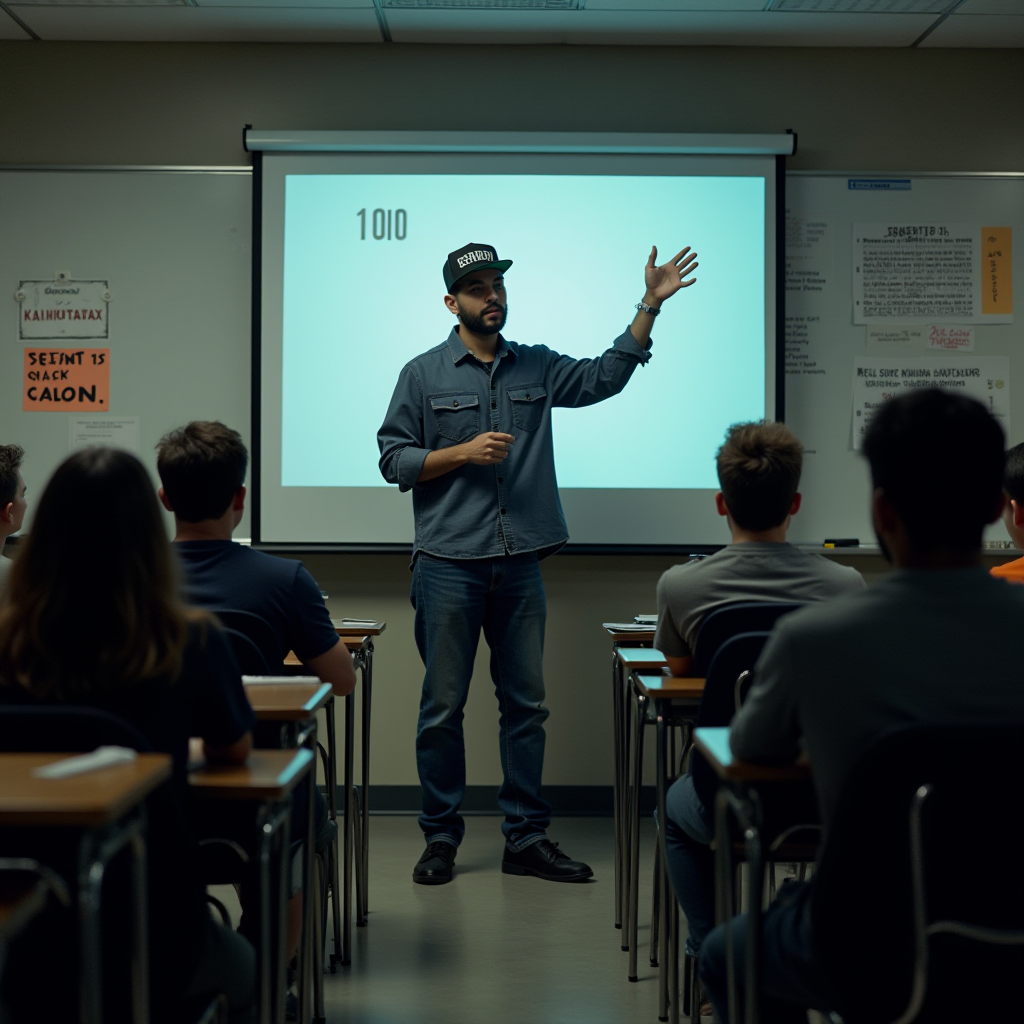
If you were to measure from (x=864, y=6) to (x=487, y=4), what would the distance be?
51.9 inches

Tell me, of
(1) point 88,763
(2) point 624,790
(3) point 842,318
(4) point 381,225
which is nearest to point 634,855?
(2) point 624,790

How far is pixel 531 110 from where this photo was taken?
409 cm

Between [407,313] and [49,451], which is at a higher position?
[407,313]

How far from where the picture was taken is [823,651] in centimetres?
124

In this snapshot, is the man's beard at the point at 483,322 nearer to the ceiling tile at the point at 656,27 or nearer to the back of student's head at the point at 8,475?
the ceiling tile at the point at 656,27

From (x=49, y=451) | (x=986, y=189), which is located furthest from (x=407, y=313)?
(x=986, y=189)

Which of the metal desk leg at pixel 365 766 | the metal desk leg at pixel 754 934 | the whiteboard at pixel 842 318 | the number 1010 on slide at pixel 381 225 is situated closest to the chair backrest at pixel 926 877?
the metal desk leg at pixel 754 934

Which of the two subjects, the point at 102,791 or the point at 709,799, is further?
the point at 709,799

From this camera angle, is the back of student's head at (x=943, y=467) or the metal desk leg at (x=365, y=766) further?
the metal desk leg at (x=365, y=766)

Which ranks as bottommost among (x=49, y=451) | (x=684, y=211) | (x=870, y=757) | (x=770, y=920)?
(x=770, y=920)

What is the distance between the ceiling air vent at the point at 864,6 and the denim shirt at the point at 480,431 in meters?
1.38

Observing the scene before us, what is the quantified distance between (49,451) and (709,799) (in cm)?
312

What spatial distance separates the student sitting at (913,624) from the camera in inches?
47.9

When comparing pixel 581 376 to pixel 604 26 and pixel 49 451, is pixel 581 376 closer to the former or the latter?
pixel 604 26
